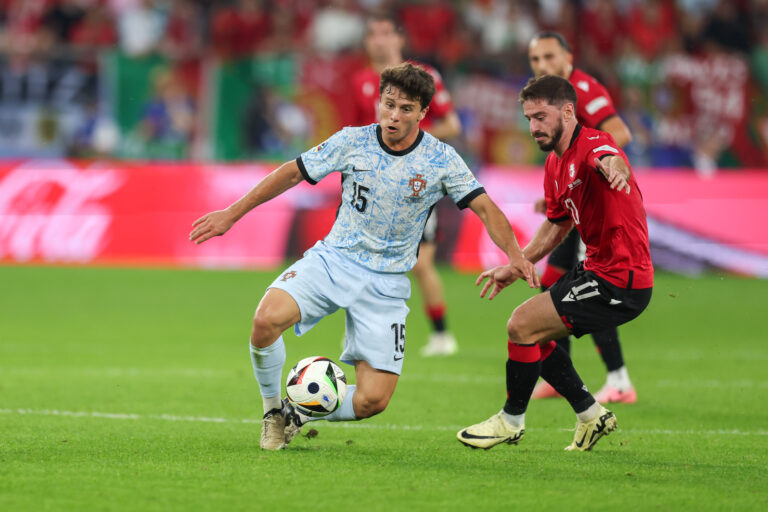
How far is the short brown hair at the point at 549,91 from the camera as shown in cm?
625

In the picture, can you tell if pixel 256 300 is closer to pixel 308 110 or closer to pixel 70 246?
pixel 70 246

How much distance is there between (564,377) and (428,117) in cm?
490

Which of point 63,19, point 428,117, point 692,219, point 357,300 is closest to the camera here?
point 357,300

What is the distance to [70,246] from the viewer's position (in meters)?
17.1

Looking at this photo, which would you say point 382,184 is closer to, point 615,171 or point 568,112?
point 568,112

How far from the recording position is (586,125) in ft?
26.9

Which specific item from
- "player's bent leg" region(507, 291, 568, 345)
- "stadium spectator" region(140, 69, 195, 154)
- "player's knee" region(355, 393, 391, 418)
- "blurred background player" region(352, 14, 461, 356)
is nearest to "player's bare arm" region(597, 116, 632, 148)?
"player's bent leg" region(507, 291, 568, 345)

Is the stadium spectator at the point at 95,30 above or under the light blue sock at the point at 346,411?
above

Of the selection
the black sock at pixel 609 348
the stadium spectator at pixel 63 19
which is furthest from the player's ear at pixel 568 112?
the stadium spectator at pixel 63 19

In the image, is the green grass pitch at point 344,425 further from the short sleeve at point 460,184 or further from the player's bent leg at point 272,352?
the short sleeve at point 460,184

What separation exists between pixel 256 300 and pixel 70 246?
4309mm

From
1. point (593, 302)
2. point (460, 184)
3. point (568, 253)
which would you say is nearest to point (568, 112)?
point (460, 184)

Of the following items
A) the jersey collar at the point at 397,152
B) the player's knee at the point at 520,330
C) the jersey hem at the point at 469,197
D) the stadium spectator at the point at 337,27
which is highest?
the stadium spectator at the point at 337,27

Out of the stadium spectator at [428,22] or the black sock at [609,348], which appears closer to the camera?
the black sock at [609,348]
